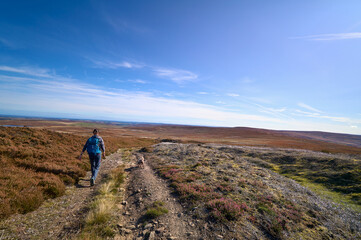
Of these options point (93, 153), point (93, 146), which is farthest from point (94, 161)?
point (93, 146)

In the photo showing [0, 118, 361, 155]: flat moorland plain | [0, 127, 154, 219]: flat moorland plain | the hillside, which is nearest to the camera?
[0, 127, 154, 219]: flat moorland plain

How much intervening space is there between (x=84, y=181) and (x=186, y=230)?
8782 mm

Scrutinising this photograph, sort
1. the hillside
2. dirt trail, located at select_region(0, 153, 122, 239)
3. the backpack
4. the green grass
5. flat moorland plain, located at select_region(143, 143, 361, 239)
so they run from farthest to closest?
the hillside → the green grass → the backpack → flat moorland plain, located at select_region(143, 143, 361, 239) → dirt trail, located at select_region(0, 153, 122, 239)

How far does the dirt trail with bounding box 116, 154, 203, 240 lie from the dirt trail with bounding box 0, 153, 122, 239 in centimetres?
195

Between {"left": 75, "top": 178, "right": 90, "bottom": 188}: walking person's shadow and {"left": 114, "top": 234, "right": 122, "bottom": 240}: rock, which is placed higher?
{"left": 114, "top": 234, "right": 122, "bottom": 240}: rock

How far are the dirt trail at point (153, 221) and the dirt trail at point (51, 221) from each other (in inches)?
76.8

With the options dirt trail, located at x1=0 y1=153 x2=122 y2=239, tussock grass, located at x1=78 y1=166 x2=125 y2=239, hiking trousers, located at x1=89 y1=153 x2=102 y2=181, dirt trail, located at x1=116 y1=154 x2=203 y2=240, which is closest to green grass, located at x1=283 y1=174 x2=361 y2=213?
dirt trail, located at x1=116 y1=154 x2=203 y2=240

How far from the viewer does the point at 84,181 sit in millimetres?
10922

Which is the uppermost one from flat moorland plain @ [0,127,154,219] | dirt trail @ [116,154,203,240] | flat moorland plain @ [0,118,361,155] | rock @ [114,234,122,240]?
flat moorland plain @ [0,127,154,219]

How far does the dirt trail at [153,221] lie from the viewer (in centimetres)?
598

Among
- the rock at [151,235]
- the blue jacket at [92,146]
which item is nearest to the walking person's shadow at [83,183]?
the blue jacket at [92,146]

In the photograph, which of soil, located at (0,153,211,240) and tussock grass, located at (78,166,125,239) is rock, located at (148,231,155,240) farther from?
tussock grass, located at (78,166,125,239)

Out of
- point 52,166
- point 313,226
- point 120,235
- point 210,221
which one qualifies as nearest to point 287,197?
point 313,226

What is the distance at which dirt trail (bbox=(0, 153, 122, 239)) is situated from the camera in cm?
512
